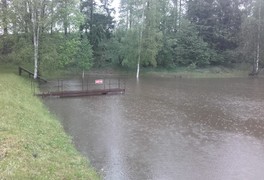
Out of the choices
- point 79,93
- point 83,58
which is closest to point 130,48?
point 83,58

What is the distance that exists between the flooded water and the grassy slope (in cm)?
84

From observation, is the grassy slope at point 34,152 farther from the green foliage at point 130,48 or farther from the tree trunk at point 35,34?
the green foliage at point 130,48

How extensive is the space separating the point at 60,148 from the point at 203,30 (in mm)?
43359

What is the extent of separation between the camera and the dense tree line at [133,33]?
1202 inches

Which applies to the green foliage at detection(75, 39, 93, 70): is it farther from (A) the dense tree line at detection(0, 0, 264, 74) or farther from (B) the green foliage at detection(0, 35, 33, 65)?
(B) the green foliage at detection(0, 35, 33, 65)

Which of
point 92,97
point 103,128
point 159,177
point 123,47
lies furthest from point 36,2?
point 159,177

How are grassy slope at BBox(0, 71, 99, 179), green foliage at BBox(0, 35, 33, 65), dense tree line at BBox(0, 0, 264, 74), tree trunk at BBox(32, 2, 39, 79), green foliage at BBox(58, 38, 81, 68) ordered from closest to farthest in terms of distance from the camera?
grassy slope at BBox(0, 71, 99, 179) → tree trunk at BBox(32, 2, 39, 79) → green foliage at BBox(0, 35, 33, 65) → dense tree line at BBox(0, 0, 264, 74) → green foliage at BBox(58, 38, 81, 68)

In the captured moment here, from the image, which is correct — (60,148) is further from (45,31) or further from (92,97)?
(45,31)

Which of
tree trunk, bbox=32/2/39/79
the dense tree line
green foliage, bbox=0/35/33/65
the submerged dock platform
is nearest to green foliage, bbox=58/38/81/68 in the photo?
the dense tree line

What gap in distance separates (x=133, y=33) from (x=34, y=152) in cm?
3192

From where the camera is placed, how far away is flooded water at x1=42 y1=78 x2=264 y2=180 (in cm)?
1004

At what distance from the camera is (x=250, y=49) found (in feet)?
150

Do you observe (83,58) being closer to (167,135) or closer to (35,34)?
(35,34)

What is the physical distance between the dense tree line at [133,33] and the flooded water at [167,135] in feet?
35.1
